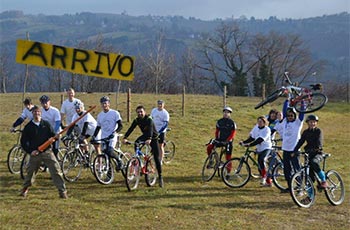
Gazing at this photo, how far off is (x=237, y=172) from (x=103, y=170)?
308 cm

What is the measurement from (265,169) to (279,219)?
269 cm

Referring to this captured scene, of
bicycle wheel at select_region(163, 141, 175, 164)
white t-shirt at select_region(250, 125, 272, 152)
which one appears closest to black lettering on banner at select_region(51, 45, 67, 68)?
white t-shirt at select_region(250, 125, 272, 152)

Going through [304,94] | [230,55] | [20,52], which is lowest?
[304,94]

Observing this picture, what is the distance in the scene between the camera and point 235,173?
1059 cm

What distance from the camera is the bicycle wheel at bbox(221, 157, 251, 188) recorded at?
10453 mm

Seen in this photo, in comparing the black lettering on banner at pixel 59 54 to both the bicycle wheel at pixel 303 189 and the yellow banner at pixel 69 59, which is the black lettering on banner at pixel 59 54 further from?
the bicycle wheel at pixel 303 189

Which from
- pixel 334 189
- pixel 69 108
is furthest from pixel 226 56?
pixel 334 189

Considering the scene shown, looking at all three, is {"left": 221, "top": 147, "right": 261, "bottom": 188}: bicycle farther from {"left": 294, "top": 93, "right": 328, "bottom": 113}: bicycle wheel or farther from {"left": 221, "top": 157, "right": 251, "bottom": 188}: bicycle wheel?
{"left": 294, "top": 93, "right": 328, "bottom": 113}: bicycle wheel

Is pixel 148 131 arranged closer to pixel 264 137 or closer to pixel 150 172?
pixel 150 172

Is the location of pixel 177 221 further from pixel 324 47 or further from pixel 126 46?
pixel 126 46

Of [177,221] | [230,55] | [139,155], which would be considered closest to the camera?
[177,221]

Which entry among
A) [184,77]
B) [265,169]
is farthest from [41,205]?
[184,77]

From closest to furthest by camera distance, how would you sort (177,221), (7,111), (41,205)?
1. (177,221)
2. (41,205)
3. (7,111)

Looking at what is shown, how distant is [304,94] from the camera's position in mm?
11617
